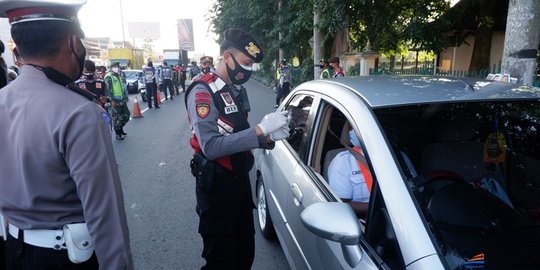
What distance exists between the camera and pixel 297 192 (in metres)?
2.27

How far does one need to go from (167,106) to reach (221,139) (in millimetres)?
13423

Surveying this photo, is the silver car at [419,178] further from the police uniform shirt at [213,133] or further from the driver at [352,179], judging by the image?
the police uniform shirt at [213,133]

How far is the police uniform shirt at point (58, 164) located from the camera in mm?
1207

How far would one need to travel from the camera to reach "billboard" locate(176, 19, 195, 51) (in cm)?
5225

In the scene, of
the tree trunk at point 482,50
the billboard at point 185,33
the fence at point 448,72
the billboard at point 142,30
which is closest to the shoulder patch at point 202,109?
the fence at point 448,72

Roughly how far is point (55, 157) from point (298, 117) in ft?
6.81

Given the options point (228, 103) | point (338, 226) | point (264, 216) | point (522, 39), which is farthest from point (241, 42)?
point (522, 39)

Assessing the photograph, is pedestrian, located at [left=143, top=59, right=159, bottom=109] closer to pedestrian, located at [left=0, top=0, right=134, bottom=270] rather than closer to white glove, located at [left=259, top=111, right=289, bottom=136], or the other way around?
white glove, located at [left=259, top=111, right=289, bottom=136]

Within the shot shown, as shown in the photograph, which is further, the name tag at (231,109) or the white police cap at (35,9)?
the name tag at (231,109)

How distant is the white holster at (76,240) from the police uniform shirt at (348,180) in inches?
53.1

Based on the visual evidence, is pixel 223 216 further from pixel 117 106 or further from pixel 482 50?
pixel 482 50

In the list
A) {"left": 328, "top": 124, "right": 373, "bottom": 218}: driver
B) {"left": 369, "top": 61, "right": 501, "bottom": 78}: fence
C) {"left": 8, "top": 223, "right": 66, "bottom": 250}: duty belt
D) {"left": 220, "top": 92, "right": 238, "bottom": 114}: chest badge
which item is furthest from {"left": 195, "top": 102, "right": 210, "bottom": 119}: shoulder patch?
{"left": 369, "top": 61, "right": 501, "bottom": 78}: fence

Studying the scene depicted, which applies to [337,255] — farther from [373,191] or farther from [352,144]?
[352,144]

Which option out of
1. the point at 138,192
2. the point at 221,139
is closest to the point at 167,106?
the point at 138,192
